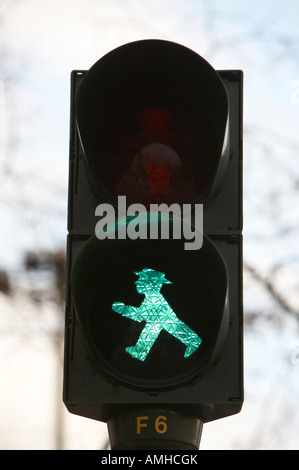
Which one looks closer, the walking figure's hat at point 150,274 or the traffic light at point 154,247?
the traffic light at point 154,247

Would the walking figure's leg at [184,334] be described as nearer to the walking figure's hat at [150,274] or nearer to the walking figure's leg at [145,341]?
the walking figure's leg at [145,341]

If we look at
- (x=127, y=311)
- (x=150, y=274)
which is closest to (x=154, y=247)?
(x=150, y=274)

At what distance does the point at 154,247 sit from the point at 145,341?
0.28 metres

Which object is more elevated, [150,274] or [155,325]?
[150,274]

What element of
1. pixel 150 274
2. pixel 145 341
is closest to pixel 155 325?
pixel 145 341

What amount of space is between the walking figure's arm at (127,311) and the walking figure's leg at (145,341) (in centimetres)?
4

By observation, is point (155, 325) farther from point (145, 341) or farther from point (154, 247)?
point (154, 247)

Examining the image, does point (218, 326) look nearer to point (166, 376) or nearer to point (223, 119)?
point (166, 376)

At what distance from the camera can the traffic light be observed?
2.41 meters

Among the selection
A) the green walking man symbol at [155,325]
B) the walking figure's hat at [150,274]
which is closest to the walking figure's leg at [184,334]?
the green walking man symbol at [155,325]

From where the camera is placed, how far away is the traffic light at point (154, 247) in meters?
2.41

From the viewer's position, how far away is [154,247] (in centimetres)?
250
